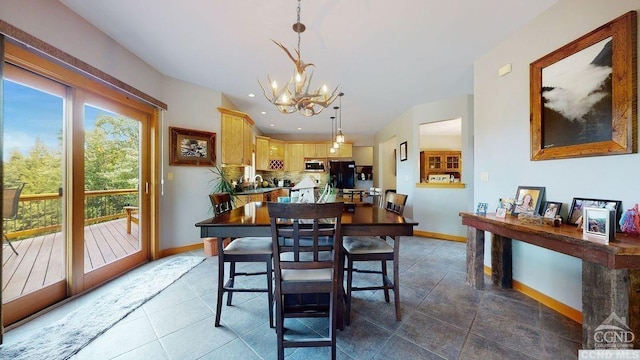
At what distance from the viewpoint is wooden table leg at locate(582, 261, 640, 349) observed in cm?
119

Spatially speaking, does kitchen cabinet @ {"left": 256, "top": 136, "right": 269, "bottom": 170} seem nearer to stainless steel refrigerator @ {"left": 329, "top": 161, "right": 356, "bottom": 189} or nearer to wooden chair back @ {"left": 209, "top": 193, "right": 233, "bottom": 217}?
stainless steel refrigerator @ {"left": 329, "top": 161, "right": 356, "bottom": 189}

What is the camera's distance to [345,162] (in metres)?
6.99

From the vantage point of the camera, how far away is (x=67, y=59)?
186 centimetres

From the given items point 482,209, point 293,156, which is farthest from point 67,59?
point 293,156

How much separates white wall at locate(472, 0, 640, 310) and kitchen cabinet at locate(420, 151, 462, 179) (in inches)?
187

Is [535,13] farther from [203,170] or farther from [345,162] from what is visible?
[345,162]

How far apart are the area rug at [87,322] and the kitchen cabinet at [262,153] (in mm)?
3783

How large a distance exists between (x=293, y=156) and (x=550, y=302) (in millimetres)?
6052

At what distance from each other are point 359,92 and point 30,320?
438 cm

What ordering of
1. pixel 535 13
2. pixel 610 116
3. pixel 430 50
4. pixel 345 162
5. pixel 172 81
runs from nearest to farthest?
pixel 610 116, pixel 535 13, pixel 430 50, pixel 172 81, pixel 345 162

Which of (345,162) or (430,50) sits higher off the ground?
(430,50)

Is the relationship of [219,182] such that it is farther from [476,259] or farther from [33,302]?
[476,259]

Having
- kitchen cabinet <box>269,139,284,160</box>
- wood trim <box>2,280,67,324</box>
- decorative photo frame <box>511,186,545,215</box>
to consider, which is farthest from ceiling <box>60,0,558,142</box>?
kitchen cabinet <box>269,139,284,160</box>


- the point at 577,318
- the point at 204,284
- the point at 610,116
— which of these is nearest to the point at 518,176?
the point at 610,116
